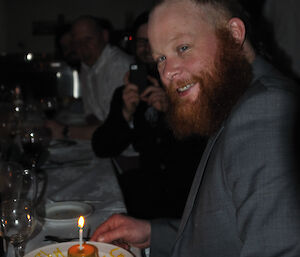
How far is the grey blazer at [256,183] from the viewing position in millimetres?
551

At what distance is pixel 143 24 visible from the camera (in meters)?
2.37

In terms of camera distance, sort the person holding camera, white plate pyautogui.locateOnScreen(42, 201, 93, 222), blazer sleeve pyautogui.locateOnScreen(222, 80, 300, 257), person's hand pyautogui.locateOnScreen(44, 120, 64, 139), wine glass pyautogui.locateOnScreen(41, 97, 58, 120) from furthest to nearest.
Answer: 1. wine glass pyautogui.locateOnScreen(41, 97, 58, 120)
2. person's hand pyautogui.locateOnScreen(44, 120, 64, 139)
3. the person holding camera
4. white plate pyautogui.locateOnScreen(42, 201, 93, 222)
5. blazer sleeve pyautogui.locateOnScreen(222, 80, 300, 257)

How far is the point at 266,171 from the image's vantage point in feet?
1.85

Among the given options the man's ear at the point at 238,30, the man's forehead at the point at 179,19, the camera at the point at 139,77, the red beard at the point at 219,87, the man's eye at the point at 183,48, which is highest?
the man's forehead at the point at 179,19

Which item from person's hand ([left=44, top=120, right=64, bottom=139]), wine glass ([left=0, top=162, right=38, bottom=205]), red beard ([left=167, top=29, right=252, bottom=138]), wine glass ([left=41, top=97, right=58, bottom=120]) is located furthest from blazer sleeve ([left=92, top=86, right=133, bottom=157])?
red beard ([left=167, top=29, right=252, bottom=138])

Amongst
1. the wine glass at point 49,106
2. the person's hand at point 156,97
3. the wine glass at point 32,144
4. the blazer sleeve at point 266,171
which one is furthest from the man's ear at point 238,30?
the wine glass at point 49,106

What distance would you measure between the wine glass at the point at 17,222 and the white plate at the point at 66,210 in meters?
0.17

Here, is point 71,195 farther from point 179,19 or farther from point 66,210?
point 179,19

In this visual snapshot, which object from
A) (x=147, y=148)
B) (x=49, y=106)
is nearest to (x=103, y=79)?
(x=49, y=106)

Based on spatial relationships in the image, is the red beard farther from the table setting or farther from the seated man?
the seated man

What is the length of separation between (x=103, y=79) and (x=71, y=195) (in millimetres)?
1951

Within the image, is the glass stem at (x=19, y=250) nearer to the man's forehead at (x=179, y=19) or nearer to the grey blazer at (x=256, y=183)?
the grey blazer at (x=256, y=183)

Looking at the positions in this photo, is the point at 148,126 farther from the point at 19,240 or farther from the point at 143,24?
the point at 19,240

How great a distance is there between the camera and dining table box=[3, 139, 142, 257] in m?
0.89
